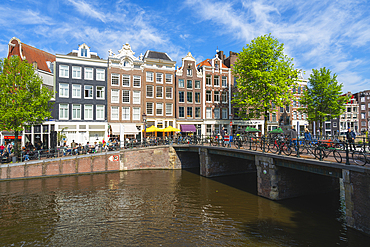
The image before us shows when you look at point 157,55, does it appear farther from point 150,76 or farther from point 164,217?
point 164,217

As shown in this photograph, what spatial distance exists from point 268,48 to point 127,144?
70.9 ft

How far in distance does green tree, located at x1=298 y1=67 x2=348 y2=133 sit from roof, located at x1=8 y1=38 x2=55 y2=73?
4009cm

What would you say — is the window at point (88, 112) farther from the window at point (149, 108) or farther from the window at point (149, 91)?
the window at point (149, 91)

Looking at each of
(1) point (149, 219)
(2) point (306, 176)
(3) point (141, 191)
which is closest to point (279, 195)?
(2) point (306, 176)

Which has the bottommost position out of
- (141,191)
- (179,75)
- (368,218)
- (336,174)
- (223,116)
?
(141,191)

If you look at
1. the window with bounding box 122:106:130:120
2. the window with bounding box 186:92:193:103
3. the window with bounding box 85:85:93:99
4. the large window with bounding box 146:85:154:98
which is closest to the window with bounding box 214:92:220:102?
the window with bounding box 186:92:193:103

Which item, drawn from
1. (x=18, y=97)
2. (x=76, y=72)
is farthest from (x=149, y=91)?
(x=18, y=97)

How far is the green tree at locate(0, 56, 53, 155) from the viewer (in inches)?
854

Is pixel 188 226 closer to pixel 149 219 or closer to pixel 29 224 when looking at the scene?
pixel 149 219

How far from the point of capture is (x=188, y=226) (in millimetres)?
11086

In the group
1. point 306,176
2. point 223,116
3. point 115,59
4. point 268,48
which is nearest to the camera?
point 306,176

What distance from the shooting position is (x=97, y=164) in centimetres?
2439

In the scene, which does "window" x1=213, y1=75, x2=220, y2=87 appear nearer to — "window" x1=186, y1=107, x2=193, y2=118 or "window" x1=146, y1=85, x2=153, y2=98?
"window" x1=186, y1=107, x2=193, y2=118

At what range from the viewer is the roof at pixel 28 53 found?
3011 cm
